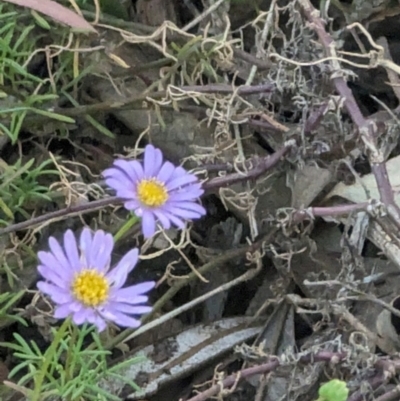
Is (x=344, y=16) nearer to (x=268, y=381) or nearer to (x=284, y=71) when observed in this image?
(x=284, y=71)

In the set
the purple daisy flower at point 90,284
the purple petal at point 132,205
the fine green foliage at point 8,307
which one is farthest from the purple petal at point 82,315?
the fine green foliage at point 8,307

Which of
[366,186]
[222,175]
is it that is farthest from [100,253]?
[366,186]

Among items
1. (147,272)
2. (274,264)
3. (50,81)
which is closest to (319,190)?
(274,264)

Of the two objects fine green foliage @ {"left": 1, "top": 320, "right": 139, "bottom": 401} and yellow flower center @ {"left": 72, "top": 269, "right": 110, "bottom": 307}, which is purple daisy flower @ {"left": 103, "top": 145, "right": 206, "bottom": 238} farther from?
fine green foliage @ {"left": 1, "top": 320, "right": 139, "bottom": 401}

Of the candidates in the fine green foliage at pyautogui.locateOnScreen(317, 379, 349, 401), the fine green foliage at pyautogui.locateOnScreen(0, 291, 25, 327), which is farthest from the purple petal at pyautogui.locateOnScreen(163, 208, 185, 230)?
the fine green foliage at pyautogui.locateOnScreen(0, 291, 25, 327)

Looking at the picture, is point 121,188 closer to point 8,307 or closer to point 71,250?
point 71,250

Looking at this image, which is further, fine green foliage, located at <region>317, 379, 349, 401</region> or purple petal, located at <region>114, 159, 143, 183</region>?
purple petal, located at <region>114, 159, 143, 183</region>
